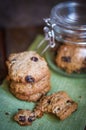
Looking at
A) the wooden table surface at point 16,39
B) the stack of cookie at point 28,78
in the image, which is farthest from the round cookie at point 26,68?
the wooden table surface at point 16,39

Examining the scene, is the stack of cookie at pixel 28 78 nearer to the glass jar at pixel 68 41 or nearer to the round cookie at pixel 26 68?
the round cookie at pixel 26 68

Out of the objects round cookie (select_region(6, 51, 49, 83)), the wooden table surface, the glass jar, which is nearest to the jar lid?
the glass jar

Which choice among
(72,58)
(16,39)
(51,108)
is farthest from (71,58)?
(16,39)

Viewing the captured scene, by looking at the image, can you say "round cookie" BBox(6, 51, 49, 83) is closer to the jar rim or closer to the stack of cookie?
the stack of cookie

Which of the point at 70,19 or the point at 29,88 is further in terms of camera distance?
the point at 70,19

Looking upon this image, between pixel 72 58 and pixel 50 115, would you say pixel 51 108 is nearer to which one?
pixel 50 115

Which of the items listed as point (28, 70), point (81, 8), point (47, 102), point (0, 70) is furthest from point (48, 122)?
point (81, 8)
